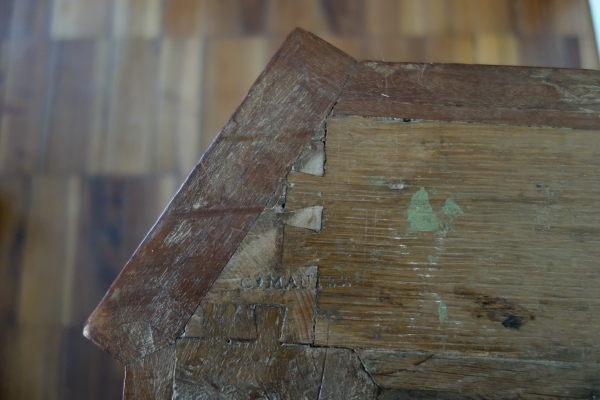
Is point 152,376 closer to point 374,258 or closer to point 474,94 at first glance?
point 374,258

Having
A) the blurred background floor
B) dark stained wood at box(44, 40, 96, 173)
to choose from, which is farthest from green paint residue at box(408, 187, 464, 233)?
dark stained wood at box(44, 40, 96, 173)

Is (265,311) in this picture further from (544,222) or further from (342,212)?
(544,222)

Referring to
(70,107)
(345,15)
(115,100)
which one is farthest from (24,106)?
(345,15)

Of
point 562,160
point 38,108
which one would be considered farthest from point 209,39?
point 562,160

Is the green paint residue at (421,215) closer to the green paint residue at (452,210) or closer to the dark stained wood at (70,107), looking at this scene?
the green paint residue at (452,210)

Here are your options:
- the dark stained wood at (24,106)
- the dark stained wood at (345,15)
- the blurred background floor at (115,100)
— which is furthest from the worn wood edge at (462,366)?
the dark stained wood at (24,106)

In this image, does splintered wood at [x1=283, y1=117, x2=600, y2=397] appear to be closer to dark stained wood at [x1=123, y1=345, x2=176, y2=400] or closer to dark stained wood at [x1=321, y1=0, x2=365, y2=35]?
dark stained wood at [x1=123, y1=345, x2=176, y2=400]
